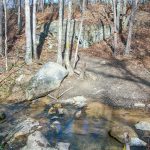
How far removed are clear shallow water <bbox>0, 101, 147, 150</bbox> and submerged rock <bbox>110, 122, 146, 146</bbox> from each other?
222 millimetres

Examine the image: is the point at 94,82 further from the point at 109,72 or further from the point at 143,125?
the point at 143,125

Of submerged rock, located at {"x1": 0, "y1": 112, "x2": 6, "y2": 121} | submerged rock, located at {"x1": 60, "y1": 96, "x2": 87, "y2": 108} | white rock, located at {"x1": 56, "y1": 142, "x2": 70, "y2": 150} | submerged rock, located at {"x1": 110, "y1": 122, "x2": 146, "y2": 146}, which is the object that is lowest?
submerged rock, located at {"x1": 0, "y1": 112, "x2": 6, "y2": 121}

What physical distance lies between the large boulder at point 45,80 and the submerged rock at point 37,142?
607cm

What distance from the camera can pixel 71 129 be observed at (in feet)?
48.7

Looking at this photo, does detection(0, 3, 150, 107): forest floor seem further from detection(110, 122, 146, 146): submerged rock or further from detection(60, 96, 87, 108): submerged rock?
detection(110, 122, 146, 146): submerged rock

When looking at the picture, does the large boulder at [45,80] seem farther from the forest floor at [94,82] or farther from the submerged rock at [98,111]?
the submerged rock at [98,111]

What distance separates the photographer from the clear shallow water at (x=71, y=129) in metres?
13.1

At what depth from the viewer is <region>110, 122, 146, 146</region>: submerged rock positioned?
43.0ft

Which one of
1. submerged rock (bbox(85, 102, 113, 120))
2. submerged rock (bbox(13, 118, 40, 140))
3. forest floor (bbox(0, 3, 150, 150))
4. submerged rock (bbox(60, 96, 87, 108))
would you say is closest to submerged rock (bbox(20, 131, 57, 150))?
submerged rock (bbox(13, 118, 40, 140))

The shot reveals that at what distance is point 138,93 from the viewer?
1888 centimetres

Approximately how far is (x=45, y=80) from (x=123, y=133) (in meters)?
8.14

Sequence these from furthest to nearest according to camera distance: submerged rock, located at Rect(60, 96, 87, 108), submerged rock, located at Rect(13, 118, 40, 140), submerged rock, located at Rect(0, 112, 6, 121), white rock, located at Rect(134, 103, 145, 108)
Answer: submerged rock, located at Rect(60, 96, 87, 108), white rock, located at Rect(134, 103, 145, 108), submerged rock, located at Rect(0, 112, 6, 121), submerged rock, located at Rect(13, 118, 40, 140)

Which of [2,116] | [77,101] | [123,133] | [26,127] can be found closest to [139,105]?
[77,101]

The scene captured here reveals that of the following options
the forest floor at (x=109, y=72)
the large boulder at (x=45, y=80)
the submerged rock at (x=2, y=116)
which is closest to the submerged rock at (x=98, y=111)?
the forest floor at (x=109, y=72)
